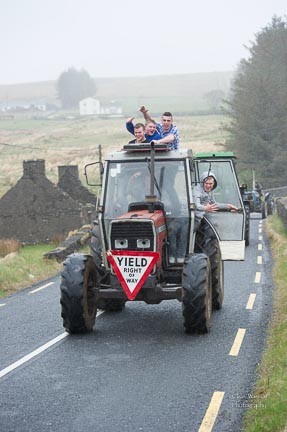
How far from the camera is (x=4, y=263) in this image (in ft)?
63.2

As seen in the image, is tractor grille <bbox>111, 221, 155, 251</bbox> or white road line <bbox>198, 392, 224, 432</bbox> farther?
tractor grille <bbox>111, 221, 155, 251</bbox>

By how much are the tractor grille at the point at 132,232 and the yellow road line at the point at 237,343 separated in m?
1.67

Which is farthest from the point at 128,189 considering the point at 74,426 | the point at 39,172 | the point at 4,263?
the point at 39,172

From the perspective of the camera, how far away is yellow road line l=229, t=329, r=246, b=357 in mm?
9359

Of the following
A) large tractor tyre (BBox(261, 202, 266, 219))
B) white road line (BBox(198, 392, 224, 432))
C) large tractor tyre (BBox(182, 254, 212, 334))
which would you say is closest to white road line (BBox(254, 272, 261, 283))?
large tractor tyre (BBox(182, 254, 212, 334))

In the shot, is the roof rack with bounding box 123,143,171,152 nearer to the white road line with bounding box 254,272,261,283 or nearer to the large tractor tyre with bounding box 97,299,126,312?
the large tractor tyre with bounding box 97,299,126,312

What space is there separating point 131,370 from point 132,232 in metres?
2.23

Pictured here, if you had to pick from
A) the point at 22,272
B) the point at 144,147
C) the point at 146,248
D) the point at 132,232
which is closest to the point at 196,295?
the point at 146,248

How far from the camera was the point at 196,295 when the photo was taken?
10.0 metres

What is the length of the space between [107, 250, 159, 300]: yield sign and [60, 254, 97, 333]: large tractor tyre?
0.54 meters

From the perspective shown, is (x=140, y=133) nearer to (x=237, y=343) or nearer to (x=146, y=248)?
(x=146, y=248)

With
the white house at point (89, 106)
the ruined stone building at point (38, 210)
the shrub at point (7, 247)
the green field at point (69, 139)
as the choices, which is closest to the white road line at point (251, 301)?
the shrub at point (7, 247)

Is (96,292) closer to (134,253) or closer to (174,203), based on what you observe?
(134,253)

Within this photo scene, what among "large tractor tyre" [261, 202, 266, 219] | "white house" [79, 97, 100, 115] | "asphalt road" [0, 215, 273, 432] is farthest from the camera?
"white house" [79, 97, 100, 115]
